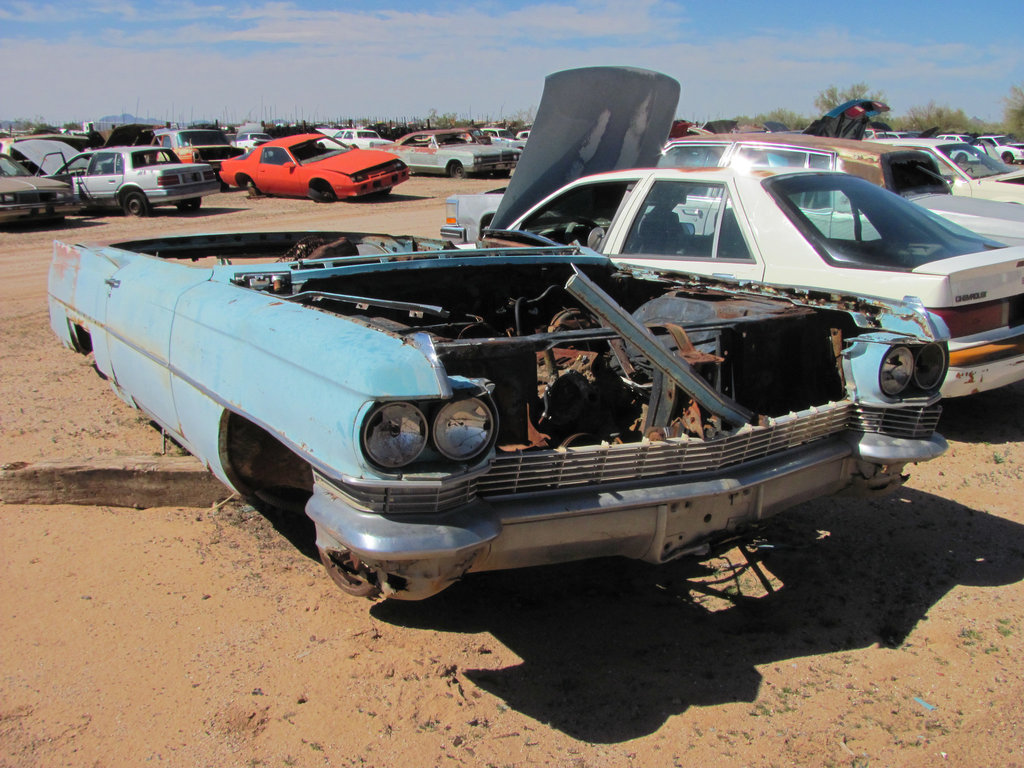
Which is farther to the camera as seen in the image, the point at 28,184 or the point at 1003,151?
the point at 1003,151

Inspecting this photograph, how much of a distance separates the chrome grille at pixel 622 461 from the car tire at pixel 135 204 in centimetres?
1589

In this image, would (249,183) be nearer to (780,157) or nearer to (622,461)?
(780,157)

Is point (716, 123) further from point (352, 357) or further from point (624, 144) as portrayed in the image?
point (352, 357)

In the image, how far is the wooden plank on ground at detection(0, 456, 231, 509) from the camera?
3.73m

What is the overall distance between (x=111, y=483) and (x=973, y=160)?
1252 cm

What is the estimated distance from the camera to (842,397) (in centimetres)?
334

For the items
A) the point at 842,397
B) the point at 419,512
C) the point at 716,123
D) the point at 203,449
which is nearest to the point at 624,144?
the point at 842,397

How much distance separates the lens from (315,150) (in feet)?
63.2

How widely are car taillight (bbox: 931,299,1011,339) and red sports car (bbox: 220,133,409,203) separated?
49.2 ft

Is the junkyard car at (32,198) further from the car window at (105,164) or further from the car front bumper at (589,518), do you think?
the car front bumper at (589,518)

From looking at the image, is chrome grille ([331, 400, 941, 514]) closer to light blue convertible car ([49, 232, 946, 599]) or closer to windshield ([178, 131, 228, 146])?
light blue convertible car ([49, 232, 946, 599])

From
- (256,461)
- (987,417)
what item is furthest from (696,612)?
(987,417)

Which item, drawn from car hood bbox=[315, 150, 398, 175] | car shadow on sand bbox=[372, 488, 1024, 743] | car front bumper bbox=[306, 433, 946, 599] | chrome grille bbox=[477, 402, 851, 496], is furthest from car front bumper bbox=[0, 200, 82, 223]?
chrome grille bbox=[477, 402, 851, 496]

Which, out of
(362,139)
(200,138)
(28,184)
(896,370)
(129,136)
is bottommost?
(896,370)
